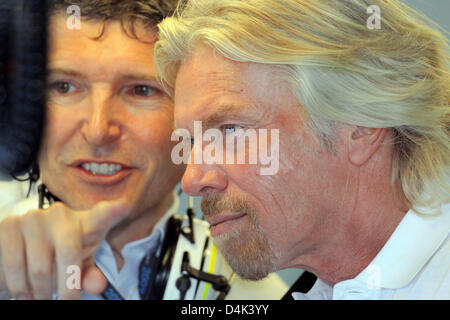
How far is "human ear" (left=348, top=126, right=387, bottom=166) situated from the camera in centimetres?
81

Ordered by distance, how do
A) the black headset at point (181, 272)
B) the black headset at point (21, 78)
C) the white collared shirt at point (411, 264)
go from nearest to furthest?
1. the white collared shirt at point (411, 264)
2. the black headset at point (21, 78)
3. the black headset at point (181, 272)

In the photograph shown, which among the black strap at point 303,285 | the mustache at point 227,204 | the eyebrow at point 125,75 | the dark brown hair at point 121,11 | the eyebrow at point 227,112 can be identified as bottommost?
the black strap at point 303,285

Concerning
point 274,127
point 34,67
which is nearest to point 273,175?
point 274,127

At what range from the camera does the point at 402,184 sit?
0.82 meters

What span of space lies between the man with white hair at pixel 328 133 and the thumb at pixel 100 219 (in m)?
0.18

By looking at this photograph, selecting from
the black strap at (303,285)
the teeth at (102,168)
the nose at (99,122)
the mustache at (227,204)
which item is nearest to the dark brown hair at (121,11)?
the nose at (99,122)

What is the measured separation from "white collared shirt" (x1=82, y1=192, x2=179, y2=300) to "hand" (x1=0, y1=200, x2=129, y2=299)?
53 mm

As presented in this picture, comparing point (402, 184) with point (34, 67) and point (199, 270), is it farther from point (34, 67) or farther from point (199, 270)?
point (34, 67)

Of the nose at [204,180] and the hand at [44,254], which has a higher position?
the nose at [204,180]

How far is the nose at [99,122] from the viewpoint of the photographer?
3.02 feet

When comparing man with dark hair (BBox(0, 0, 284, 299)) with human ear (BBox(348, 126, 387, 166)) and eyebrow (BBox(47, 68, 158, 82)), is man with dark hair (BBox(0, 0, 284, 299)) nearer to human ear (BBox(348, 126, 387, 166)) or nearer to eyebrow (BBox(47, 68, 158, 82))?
eyebrow (BBox(47, 68, 158, 82))

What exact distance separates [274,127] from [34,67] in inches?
15.5

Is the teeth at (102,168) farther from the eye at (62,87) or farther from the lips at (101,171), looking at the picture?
the eye at (62,87)

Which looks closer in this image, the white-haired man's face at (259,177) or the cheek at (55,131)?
the white-haired man's face at (259,177)
